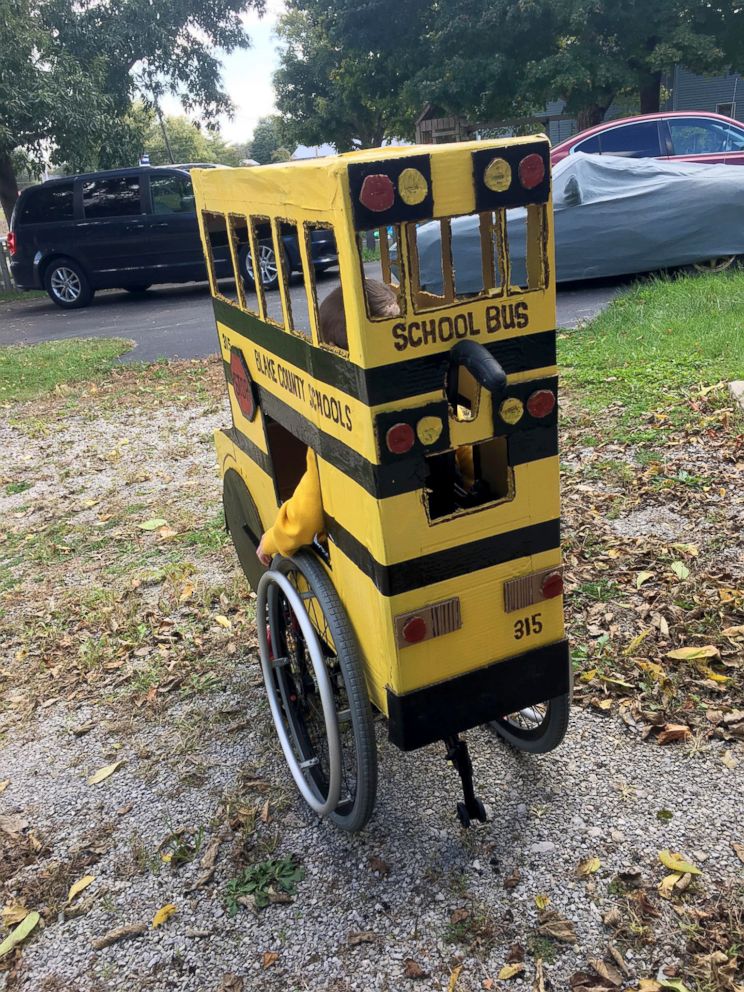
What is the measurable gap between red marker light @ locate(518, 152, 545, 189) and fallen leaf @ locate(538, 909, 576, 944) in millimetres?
1994

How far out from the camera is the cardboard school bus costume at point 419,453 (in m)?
2.01

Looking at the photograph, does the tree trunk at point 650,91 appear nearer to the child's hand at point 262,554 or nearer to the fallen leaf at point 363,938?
the child's hand at point 262,554

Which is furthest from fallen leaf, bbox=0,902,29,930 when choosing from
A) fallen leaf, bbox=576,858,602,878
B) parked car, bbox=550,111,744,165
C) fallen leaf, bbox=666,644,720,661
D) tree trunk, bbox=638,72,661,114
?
tree trunk, bbox=638,72,661,114

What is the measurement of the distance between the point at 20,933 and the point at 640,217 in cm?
901

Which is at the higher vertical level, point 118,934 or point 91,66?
point 91,66

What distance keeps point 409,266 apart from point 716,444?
3856mm

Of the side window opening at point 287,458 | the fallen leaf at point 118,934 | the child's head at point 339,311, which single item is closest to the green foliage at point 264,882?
the fallen leaf at point 118,934

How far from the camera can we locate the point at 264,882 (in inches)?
106

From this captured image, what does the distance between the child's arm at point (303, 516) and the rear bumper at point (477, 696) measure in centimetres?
55

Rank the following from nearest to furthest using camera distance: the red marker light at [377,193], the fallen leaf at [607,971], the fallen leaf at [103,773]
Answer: the red marker light at [377,193] → the fallen leaf at [607,971] → the fallen leaf at [103,773]

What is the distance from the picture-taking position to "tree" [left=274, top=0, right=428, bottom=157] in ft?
76.0

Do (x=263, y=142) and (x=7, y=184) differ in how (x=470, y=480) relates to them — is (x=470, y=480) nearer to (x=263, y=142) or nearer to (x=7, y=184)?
(x=7, y=184)

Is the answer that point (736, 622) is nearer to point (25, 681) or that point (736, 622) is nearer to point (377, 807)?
point (377, 807)

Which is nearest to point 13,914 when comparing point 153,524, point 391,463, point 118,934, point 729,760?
point 118,934
